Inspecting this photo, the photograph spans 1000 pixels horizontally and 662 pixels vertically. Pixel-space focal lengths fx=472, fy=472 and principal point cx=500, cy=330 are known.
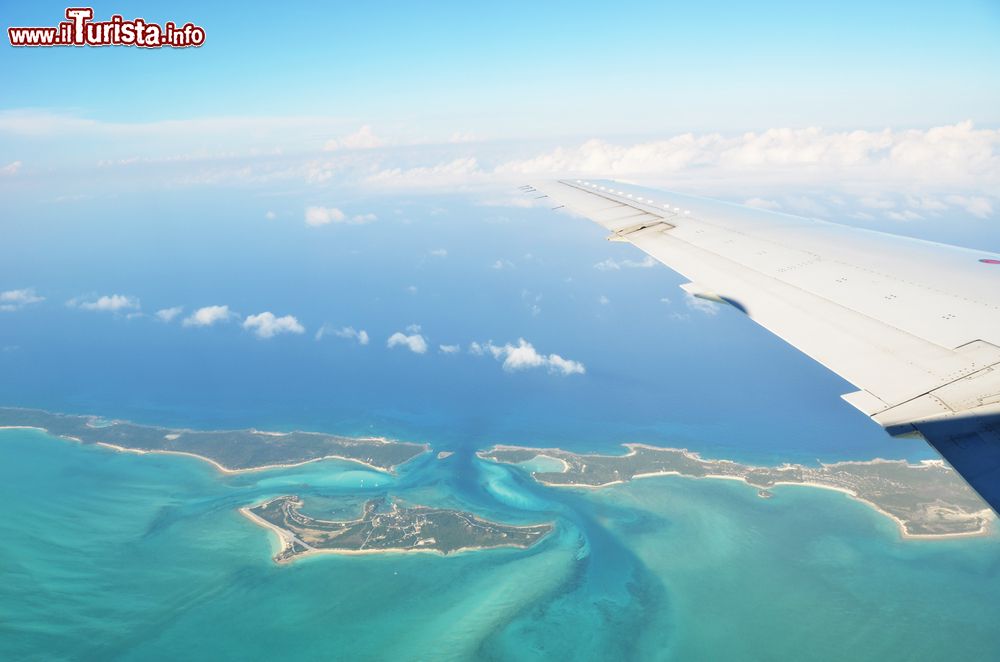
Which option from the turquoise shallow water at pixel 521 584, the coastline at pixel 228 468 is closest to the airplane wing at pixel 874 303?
the turquoise shallow water at pixel 521 584

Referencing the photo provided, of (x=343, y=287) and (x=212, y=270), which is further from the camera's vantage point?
(x=212, y=270)

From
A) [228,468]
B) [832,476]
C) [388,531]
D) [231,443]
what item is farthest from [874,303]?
[231,443]

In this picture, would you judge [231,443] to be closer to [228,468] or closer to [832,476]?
[228,468]

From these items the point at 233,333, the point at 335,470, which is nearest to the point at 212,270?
the point at 233,333

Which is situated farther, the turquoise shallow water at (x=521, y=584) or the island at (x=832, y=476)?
the island at (x=832, y=476)

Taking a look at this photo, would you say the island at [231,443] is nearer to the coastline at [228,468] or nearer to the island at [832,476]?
the coastline at [228,468]

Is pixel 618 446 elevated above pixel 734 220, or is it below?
below

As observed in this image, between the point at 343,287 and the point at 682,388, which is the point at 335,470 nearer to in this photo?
the point at 682,388
